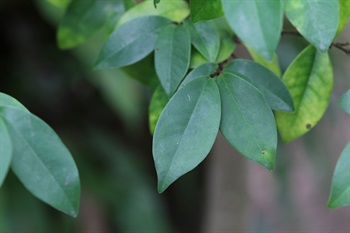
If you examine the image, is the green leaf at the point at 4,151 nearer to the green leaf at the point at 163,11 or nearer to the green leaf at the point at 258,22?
the green leaf at the point at 258,22

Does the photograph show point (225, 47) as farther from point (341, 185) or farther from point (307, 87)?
point (341, 185)

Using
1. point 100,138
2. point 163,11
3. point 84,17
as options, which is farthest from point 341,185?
point 100,138

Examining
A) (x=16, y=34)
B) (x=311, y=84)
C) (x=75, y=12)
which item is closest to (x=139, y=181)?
(x=16, y=34)

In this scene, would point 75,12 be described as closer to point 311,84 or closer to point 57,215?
point 311,84

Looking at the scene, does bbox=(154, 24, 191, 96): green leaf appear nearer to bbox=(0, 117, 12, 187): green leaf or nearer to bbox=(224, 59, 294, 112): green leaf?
bbox=(224, 59, 294, 112): green leaf

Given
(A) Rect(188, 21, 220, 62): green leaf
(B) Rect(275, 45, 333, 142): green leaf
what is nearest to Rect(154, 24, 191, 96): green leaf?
(A) Rect(188, 21, 220, 62): green leaf

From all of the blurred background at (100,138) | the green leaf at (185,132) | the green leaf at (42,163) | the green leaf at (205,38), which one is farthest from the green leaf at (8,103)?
the blurred background at (100,138)
